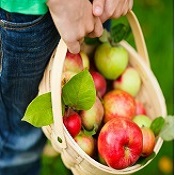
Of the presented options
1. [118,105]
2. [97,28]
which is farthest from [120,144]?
[97,28]

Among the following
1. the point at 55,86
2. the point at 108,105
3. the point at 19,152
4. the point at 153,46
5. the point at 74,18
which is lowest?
the point at 153,46

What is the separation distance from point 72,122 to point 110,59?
12.6 inches

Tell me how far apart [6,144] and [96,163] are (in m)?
0.39

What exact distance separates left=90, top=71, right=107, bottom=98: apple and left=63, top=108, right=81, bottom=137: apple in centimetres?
19

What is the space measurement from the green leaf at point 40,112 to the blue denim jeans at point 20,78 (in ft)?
0.36

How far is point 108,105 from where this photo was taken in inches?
65.2

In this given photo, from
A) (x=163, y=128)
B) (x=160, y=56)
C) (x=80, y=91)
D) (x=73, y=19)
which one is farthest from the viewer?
(x=160, y=56)

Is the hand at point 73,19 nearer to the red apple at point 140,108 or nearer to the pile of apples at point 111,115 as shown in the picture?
the pile of apples at point 111,115

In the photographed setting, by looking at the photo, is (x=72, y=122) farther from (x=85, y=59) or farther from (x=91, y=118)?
(x=85, y=59)

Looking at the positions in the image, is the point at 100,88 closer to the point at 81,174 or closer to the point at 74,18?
the point at 81,174

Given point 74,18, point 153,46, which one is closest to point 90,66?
point 74,18

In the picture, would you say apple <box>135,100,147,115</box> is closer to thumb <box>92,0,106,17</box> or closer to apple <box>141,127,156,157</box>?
apple <box>141,127,156,157</box>

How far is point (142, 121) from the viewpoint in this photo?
1.66 m

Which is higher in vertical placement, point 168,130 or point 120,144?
point 120,144
